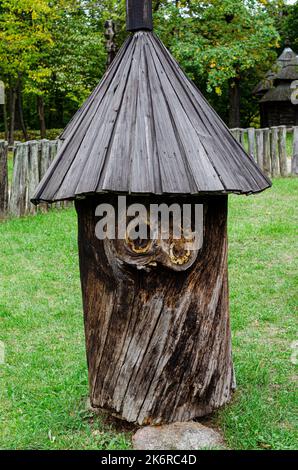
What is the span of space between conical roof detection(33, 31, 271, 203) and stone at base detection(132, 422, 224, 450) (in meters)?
1.34

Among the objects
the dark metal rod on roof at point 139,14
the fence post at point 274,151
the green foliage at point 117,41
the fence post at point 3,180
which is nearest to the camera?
the dark metal rod on roof at point 139,14

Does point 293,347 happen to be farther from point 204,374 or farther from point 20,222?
point 20,222

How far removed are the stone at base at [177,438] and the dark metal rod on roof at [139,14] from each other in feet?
7.30

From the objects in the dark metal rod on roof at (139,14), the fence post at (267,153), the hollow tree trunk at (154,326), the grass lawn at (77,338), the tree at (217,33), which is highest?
the tree at (217,33)

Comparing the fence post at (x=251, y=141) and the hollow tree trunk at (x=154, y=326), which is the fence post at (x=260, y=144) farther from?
the hollow tree trunk at (x=154, y=326)

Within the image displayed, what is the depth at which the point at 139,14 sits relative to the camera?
3500mm

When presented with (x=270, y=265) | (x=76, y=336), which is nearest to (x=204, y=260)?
(x=76, y=336)

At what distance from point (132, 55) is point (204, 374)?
6.00ft

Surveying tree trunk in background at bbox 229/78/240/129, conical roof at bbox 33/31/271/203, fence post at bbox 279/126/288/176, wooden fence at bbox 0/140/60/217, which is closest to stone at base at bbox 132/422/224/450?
conical roof at bbox 33/31/271/203

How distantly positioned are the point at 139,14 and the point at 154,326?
1.73m

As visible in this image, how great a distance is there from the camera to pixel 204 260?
3469mm

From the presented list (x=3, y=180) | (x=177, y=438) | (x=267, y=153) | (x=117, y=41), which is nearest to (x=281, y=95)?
(x=117, y=41)

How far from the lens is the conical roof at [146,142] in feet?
10.00

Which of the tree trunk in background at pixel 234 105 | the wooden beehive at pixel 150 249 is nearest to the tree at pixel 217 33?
the tree trunk in background at pixel 234 105
